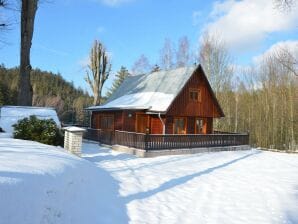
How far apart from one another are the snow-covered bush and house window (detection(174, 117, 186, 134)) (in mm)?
9950

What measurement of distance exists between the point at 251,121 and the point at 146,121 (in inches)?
851

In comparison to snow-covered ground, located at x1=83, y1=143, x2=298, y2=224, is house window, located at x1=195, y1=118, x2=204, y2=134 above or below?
above

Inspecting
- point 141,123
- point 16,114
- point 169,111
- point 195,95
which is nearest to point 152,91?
point 141,123

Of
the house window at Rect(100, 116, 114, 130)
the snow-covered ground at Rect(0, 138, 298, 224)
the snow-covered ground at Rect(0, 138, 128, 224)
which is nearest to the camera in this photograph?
the snow-covered ground at Rect(0, 138, 128, 224)

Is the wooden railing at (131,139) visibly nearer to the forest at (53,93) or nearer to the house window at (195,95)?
the house window at (195,95)

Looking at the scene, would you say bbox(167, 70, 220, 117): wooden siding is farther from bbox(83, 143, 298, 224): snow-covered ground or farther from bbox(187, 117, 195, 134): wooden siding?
bbox(83, 143, 298, 224): snow-covered ground

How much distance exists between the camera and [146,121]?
74.1 feet

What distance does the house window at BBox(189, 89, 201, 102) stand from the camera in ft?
75.7

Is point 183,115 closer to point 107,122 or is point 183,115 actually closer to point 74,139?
point 107,122

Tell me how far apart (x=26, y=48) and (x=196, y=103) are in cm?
1219

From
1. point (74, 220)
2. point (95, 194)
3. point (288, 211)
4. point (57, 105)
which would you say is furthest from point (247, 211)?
point (57, 105)

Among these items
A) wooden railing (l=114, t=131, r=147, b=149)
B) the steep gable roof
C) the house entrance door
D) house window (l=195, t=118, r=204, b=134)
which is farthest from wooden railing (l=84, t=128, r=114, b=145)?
house window (l=195, t=118, r=204, b=134)

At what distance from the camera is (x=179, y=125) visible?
75.2ft

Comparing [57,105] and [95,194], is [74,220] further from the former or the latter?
[57,105]
